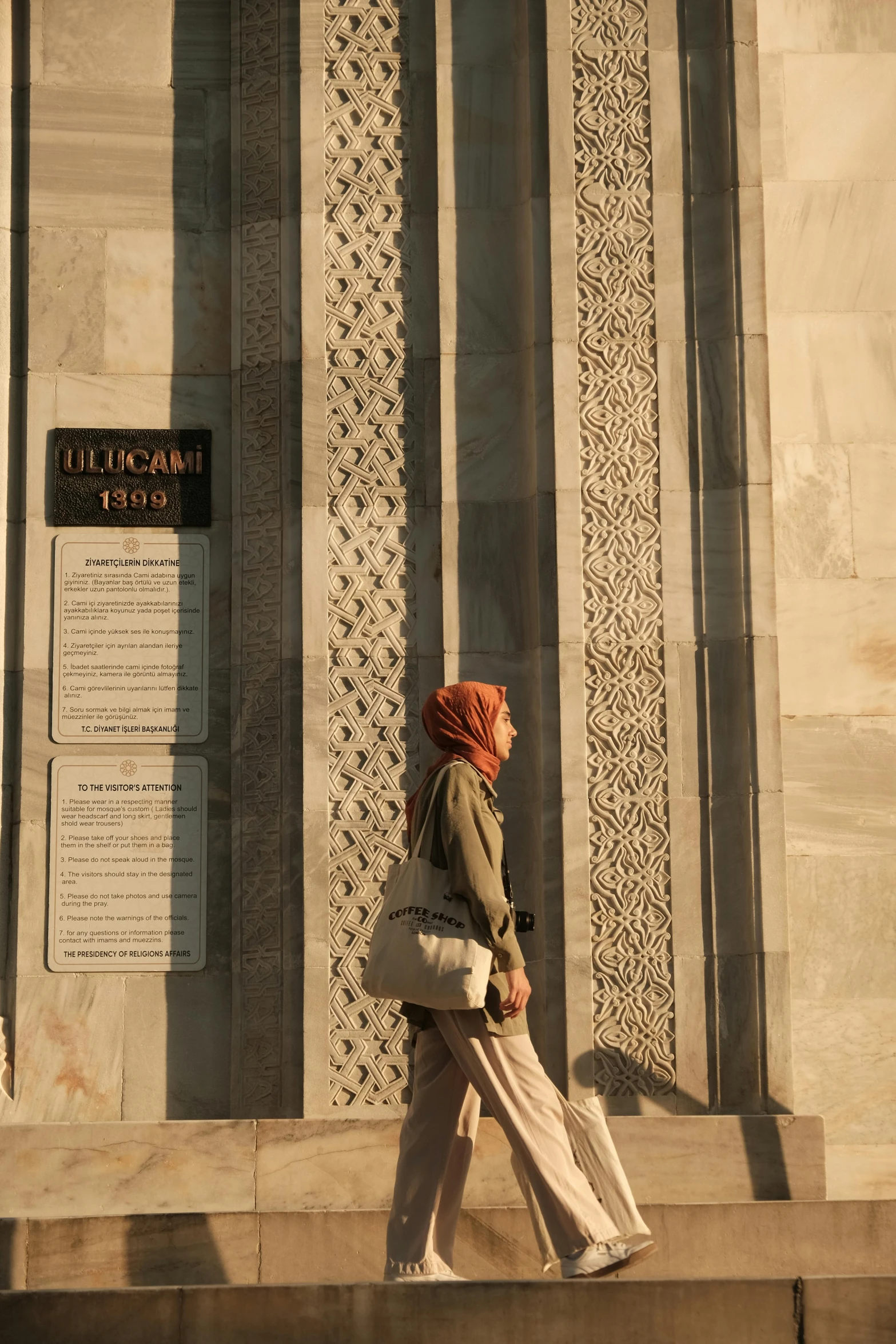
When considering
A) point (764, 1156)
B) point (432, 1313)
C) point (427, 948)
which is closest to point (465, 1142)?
point (427, 948)

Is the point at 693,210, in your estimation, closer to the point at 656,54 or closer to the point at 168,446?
the point at 656,54

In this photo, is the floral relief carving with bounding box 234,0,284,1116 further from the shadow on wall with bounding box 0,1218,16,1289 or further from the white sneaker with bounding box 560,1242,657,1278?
the white sneaker with bounding box 560,1242,657,1278

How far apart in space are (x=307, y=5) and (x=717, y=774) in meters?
4.86

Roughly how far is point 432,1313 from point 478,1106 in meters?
1.07

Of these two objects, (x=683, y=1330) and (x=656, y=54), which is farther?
(x=656, y=54)

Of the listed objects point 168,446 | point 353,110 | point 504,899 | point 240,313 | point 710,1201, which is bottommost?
point 710,1201

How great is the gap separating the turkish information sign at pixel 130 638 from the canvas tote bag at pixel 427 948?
3.33m

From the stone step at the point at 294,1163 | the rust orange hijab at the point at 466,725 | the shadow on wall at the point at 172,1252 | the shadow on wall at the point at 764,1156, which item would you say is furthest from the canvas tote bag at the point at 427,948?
the shadow on wall at the point at 764,1156

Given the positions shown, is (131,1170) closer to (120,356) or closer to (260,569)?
(260,569)

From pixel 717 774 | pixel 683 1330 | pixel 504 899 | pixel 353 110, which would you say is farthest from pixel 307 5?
pixel 683 1330

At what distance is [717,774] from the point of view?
9.23m

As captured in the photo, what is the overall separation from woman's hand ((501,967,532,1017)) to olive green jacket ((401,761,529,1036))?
0.02 metres

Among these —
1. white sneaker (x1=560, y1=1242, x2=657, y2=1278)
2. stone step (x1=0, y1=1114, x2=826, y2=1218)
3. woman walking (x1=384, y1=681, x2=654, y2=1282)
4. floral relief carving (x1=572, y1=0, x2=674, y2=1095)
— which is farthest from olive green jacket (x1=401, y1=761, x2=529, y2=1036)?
floral relief carving (x1=572, y1=0, x2=674, y2=1095)

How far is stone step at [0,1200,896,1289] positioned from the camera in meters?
7.54
